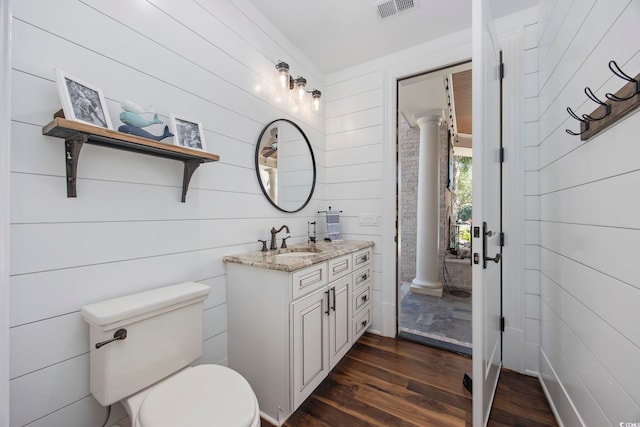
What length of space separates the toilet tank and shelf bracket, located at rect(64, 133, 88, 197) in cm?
47

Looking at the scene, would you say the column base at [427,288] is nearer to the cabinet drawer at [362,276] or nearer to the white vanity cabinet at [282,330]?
the cabinet drawer at [362,276]

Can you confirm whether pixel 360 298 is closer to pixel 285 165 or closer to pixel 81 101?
pixel 285 165

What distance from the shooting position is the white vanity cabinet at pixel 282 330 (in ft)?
4.33

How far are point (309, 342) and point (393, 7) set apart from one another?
Answer: 2.32m

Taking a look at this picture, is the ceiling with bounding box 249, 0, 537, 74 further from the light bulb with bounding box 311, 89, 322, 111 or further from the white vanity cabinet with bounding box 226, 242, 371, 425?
Result: the white vanity cabinet with bounding box 226, 242, 371, 425

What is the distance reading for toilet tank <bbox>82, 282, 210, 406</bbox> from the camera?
95 cm

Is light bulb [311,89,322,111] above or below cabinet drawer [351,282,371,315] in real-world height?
above

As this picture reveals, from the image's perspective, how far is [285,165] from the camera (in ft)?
6.88

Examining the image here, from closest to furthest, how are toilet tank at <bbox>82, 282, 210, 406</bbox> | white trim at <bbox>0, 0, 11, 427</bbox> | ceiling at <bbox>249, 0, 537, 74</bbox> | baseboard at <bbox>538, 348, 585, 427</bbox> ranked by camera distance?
white trim at <bbox>0, 0, 11, 427</bbox>, toilet tank at <bbox>82, 282, 210, 406</bbox>, baseboard at <bbox>538, 348, 585, 427</bbox>, ceiling at <bbox>249, 0, 537, 74</bbox>

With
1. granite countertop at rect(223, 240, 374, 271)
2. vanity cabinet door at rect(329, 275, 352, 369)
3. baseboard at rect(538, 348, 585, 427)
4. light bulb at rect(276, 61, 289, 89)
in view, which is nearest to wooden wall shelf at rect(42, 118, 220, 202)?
granite countertop at rect(223, 240, 374, 271)

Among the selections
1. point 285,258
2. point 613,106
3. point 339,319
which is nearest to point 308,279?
point 285,258

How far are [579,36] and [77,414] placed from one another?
266 cm

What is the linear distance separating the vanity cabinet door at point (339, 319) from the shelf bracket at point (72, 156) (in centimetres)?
137

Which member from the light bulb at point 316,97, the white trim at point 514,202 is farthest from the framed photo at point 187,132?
the white trim at point 514,202
